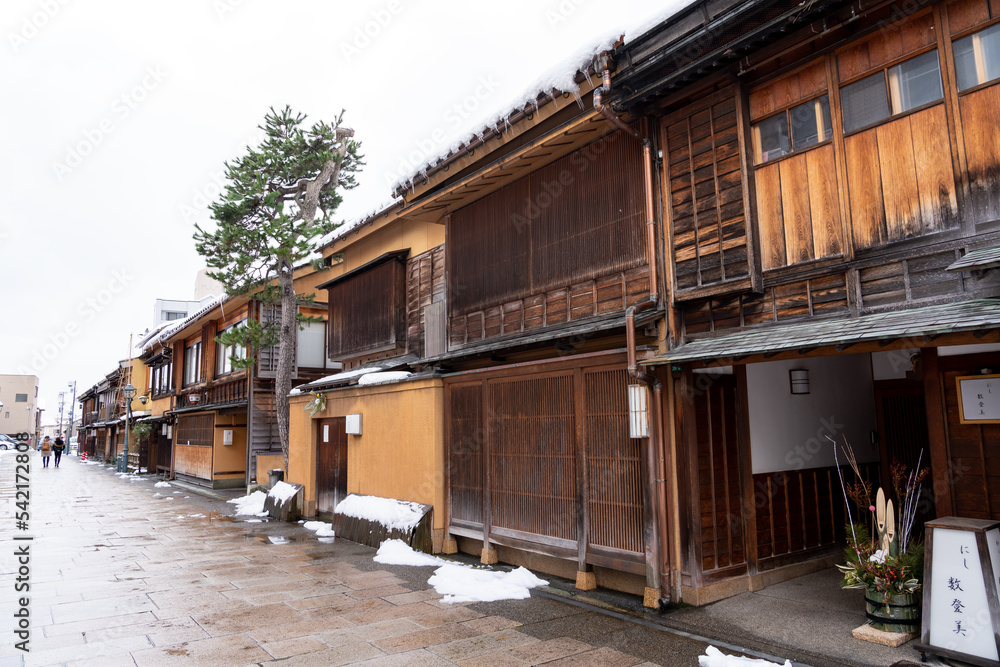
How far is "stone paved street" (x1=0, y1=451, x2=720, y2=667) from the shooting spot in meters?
6.17

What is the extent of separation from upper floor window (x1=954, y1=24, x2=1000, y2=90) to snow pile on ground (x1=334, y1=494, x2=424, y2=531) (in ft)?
32.2

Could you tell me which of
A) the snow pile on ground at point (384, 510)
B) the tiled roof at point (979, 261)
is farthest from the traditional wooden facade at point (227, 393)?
the tiled roof at point (979, 261)

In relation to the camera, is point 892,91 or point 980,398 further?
point 892,91

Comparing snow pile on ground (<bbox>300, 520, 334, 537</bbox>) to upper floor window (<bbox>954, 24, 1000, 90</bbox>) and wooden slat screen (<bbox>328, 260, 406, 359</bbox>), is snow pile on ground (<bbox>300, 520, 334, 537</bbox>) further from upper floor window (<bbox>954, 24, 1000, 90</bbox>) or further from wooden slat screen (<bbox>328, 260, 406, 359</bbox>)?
upper floor window (<bbox>954, 24, 1000, 90</bbox>)

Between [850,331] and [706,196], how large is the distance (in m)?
2.67

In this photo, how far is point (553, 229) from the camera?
9.95 meters

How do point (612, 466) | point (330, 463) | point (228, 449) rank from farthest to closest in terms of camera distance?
point (228, 449) < point (330, 463) < point (612, 466)

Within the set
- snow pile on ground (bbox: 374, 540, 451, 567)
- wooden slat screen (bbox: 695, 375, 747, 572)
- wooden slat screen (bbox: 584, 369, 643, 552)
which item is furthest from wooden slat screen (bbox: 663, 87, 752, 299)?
snow pile on ground (bbox: 374, 540, 451, 567)

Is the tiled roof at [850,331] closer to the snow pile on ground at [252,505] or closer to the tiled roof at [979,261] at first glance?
the tiled roof at [979,261]

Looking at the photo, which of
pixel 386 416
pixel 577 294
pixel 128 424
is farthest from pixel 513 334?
pixel 128 424

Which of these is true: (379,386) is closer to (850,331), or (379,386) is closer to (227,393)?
(850,331)

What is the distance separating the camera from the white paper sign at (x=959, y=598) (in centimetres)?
508

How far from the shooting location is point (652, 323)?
7.95 meters

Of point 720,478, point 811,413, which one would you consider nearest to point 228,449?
point 720,478
